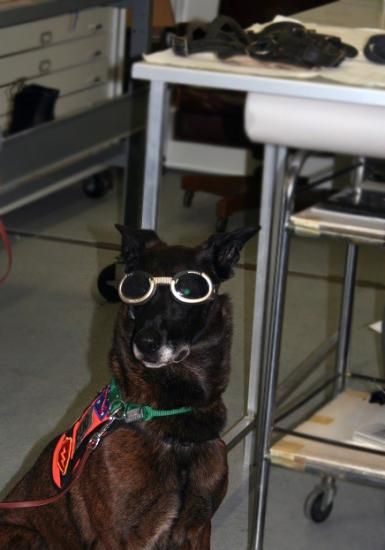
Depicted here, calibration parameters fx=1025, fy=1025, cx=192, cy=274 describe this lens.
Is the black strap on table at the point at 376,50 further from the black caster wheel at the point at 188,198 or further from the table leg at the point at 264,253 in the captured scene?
the black caster wheel at the point at 188,198

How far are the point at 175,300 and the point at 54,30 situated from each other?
297 cm

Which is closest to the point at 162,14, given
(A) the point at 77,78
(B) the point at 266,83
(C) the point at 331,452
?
(A) the point at 77,78

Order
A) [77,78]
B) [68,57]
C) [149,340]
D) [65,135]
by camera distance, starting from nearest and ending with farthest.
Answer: [149,340] < [65,135] < [68,57] < [77,78]

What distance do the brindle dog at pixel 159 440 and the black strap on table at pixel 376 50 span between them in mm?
377

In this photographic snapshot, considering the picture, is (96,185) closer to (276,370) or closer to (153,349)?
(276,370)

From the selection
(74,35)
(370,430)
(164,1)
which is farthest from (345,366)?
(74,35)

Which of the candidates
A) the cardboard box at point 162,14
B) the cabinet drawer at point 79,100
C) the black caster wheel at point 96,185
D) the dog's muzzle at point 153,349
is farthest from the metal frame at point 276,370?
the black caster wheel at point 96,185

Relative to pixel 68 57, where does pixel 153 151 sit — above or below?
above

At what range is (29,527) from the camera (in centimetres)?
168

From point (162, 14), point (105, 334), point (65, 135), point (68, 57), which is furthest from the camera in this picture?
point (68, 57)

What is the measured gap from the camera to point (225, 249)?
5.30ft

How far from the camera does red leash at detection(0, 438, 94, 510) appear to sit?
1.61 meters

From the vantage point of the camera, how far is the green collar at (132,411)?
1629mm

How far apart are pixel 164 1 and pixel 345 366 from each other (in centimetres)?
214
